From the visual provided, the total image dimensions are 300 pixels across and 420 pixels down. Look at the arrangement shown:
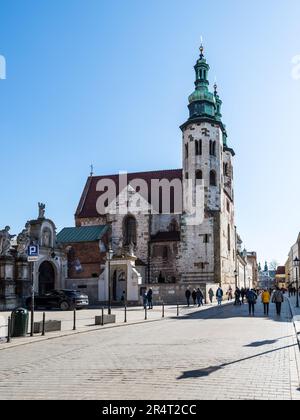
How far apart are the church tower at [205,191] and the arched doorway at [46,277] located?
14304 millimetres

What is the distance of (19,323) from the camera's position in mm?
15602

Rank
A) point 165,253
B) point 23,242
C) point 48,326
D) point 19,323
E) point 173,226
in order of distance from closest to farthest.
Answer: point 19,323 → point 48,326 → point 23,242 → point 165,253 → point 173,226

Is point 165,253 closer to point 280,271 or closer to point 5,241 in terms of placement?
point 5,241

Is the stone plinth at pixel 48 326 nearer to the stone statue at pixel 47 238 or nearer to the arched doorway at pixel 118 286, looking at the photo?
the stone statue at pixel 47 238

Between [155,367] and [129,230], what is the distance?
137 feet

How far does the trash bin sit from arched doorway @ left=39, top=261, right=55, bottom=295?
21742 mm

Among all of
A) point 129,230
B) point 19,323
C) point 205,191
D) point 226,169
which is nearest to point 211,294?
point 205,191

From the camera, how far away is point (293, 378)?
8.48m

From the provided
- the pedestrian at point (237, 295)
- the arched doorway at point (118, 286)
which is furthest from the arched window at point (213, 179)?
the pedestrian at point (237, 295)

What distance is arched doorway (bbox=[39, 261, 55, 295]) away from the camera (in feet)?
122

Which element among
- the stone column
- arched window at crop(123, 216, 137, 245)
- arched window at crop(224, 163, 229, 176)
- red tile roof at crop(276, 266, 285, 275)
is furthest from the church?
red tile roof at crop(276, 266, 285, 275)

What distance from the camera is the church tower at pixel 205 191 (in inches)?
1850

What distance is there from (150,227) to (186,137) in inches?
404

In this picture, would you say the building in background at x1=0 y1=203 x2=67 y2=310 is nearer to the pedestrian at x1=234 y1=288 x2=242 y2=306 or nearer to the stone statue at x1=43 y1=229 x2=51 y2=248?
the stone statue at x1=43 y1=229 x2=51 y2=248
